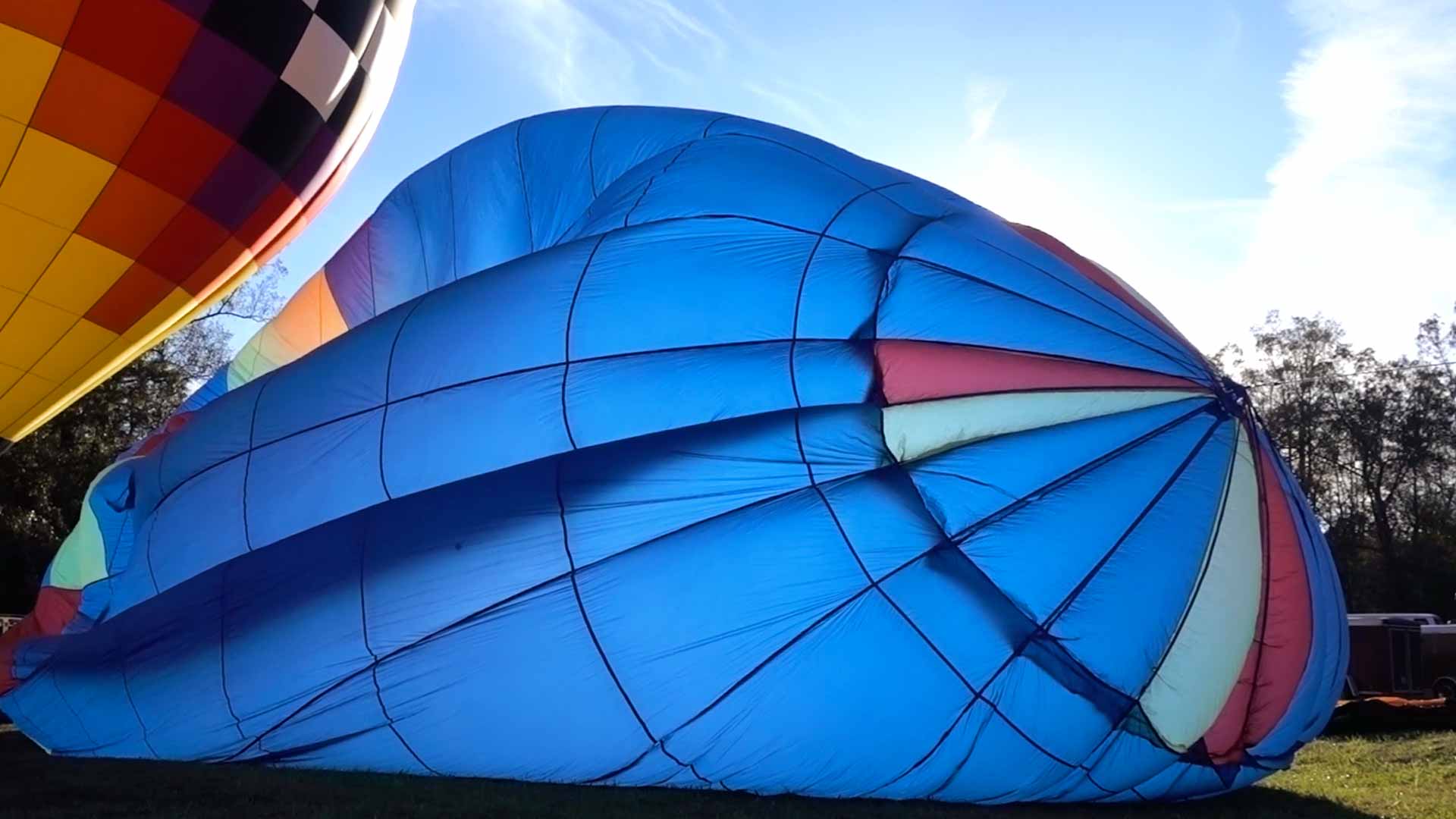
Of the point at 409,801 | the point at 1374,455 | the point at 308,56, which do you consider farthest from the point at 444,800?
the point at 1374,455

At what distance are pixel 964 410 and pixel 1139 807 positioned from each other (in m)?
1.67

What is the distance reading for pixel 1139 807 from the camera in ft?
15.2

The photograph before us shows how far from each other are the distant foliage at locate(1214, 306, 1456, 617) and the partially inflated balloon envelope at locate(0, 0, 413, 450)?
25.1 meters

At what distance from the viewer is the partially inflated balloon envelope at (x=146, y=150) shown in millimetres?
6449

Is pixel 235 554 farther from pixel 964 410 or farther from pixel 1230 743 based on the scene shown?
pixel 1230 743

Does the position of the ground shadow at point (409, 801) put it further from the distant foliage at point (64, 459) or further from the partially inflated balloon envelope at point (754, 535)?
the distant foliage at point (64, 459)

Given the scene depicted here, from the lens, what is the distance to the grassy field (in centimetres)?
397

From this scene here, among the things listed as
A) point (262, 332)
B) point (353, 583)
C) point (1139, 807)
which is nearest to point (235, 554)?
point (353, 583)

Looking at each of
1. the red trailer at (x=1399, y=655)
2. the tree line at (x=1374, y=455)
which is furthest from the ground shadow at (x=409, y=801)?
the tree line at (x=1374, y=455)

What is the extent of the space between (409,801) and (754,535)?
1621 millimetres

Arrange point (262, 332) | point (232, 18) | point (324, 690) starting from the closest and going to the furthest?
point (324, 690) < point (232, 18) < point (262, 332)

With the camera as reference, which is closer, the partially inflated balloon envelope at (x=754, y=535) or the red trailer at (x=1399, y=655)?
the partially inflated balloon envelope at (x=754, y=535)

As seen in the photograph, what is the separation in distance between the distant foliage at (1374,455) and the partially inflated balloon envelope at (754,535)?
24867 mm

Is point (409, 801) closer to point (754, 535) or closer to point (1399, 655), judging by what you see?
point (754, 535)
